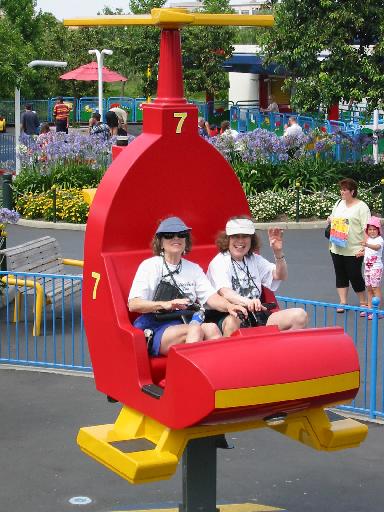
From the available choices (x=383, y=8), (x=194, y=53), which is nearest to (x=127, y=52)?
(x=194, y=53)

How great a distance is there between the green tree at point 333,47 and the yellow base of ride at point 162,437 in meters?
15.1

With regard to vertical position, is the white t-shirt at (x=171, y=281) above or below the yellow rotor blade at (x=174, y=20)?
below

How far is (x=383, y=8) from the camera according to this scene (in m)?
21.7

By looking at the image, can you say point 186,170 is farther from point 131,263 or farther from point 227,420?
point 227,420

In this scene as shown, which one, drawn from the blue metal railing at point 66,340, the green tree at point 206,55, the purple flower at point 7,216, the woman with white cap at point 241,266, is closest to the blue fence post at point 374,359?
the blue metal railing at point 66,340

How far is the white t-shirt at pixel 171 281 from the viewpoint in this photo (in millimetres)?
6848

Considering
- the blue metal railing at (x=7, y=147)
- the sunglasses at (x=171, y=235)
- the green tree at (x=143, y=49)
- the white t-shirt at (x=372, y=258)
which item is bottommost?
the white t-shirt at (x=372, y=258)

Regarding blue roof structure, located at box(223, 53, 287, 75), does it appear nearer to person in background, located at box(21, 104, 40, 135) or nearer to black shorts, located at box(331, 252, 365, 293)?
person in background, located at box(21, 104, 40, 135)

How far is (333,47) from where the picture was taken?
71.2 feet

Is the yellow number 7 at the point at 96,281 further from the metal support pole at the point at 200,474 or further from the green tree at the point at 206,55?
the green tree at the point at 206,55

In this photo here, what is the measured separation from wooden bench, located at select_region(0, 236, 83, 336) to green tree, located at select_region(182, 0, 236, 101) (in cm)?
2885

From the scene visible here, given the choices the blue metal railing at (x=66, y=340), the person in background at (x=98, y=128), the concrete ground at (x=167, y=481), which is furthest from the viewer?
the person in background at (x=98, y=128)

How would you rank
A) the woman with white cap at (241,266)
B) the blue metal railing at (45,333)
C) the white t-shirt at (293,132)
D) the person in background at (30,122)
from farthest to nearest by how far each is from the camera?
the person in background at (30,122), the white t-shirt at (293,132), the blue metal railing at (45,333), the woman with white cap at (241,266)

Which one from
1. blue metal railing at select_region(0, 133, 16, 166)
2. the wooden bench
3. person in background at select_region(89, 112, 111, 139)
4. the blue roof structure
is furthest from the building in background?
the wooden bench
